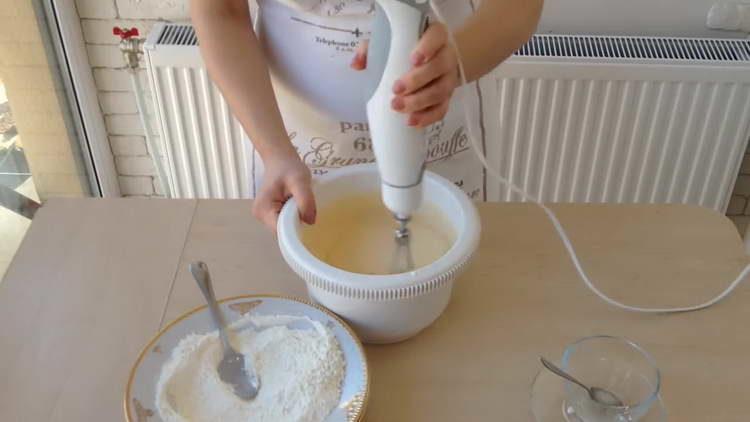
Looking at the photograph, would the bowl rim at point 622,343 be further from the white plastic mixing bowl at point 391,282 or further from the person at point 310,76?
the person at point 310,76

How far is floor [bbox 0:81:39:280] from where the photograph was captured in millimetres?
1636

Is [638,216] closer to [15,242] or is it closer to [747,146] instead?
[747,146]

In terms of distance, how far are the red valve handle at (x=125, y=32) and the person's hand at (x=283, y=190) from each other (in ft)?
2.94

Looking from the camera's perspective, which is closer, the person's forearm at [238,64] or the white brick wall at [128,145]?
the person's forearm at [238,64]

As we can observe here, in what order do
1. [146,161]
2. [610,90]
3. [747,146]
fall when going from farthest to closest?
[146,161]
[747,146]
[610,90]

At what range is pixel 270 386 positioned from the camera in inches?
28.3

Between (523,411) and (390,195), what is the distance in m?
0.25

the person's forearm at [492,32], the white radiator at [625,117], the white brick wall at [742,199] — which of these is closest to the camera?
the person's forearm at [492,32]

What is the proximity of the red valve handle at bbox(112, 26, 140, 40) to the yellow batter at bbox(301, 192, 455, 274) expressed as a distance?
96 centimetres

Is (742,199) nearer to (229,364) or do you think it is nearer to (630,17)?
(630,17)

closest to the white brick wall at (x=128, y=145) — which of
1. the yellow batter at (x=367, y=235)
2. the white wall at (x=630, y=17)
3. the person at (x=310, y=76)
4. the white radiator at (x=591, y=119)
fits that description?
the white radiator at (x=591, y=119)

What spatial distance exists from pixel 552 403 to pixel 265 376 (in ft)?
0.92

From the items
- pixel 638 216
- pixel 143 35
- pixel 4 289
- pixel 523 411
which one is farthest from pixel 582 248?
pixel 143 35

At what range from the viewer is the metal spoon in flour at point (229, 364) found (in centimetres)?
72
